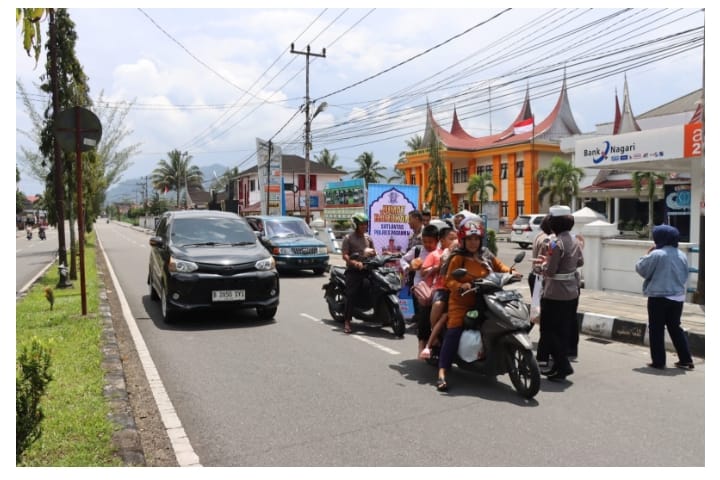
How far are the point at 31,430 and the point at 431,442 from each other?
2677mm

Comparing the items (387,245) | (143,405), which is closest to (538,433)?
(143,405)

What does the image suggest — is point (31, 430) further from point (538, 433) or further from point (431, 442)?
point (538, 433)

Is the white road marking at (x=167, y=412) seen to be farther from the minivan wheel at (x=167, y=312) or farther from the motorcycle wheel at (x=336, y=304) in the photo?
the motorcycle wheel at (x=336, y=304)

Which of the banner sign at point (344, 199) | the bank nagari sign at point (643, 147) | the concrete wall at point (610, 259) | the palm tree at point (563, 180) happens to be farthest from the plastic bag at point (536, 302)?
the palm tree at point (563, 180)

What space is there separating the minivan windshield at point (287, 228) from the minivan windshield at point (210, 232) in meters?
7.12

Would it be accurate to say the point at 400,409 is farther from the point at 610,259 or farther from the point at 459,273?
the point at 610,259

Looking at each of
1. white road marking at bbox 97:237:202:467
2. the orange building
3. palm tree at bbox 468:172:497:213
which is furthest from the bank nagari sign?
palm tree at bbox 468:172:497:213

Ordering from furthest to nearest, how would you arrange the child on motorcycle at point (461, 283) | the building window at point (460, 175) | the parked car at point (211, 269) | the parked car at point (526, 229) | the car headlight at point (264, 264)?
the building window at point (460, 175), the parked car at point (526, 229), the car headlight at point (264, 264), the parked car at point (211, 269), the child on motorcycle at point (461, 283)

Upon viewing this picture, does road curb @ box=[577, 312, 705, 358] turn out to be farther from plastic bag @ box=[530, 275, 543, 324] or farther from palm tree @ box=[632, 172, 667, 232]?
palm tree @ box=[632, 172, 667, 232]

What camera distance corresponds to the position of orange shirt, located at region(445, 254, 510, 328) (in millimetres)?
5672

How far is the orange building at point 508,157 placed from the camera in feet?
164

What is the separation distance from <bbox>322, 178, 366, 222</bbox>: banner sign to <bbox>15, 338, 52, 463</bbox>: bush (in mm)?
23635

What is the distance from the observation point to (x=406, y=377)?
6141 millimetres

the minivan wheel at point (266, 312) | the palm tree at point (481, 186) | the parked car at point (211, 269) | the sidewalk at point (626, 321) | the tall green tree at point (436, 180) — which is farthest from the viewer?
the tall green tree at point (436, 180)
